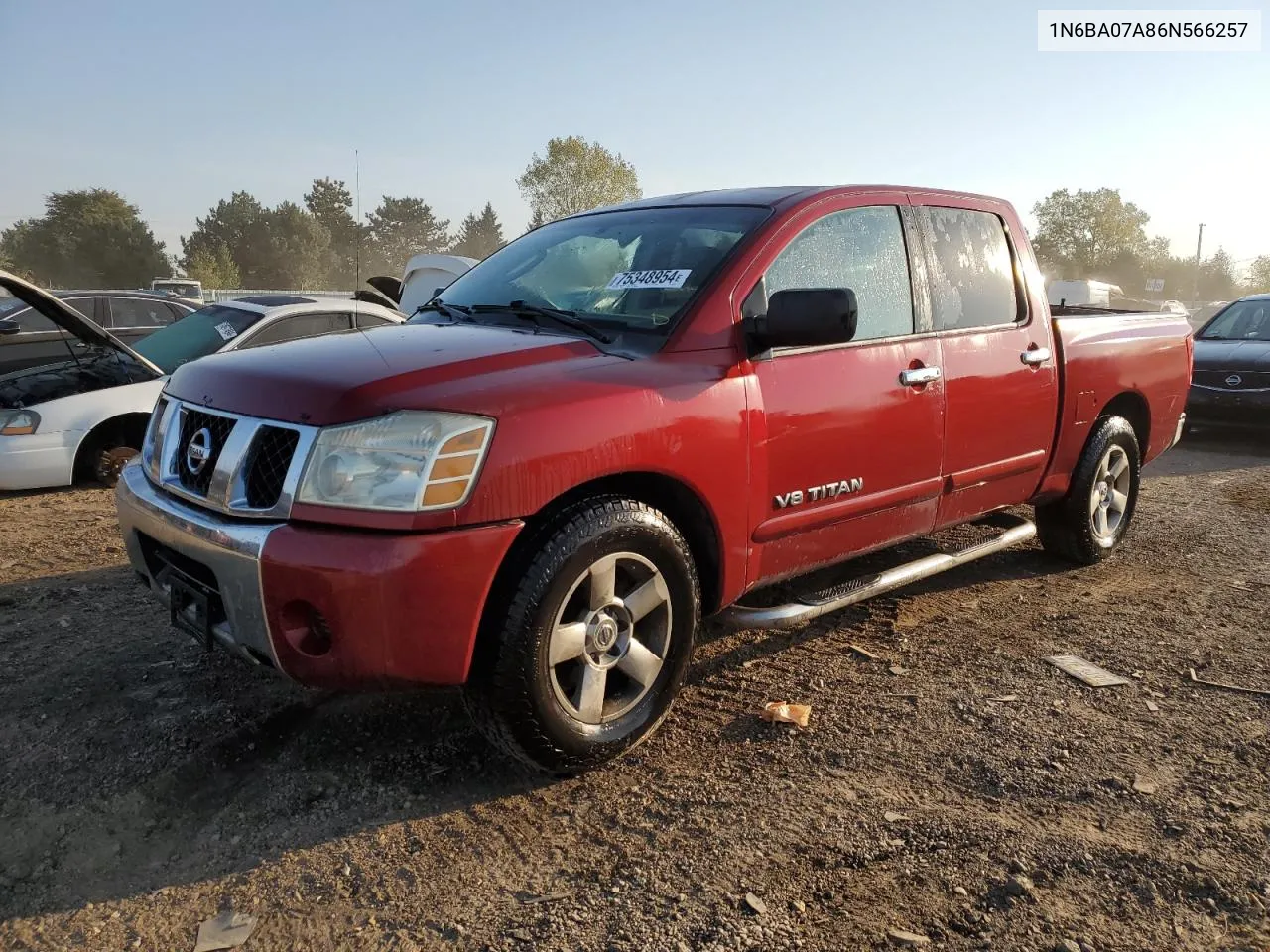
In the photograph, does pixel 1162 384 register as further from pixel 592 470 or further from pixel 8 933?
pixel 8 933

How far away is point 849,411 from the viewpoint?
3342 mm

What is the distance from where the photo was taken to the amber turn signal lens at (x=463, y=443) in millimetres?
2398

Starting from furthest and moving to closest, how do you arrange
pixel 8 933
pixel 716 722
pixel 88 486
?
pixel 88 486 → pixel 716 722 → pixel 8 933

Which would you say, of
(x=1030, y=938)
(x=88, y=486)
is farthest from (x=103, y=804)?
(x=88, y=486)

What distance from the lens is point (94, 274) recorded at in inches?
2618

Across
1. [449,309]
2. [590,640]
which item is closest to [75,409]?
[449,309]

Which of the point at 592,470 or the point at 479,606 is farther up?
the point at 592,470

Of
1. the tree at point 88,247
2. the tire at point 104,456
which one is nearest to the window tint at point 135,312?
the tire at point 104,456

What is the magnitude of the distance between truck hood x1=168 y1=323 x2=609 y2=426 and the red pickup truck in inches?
0.5

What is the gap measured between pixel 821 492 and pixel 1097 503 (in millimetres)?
2522

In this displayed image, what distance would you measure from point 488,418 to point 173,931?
4.60 feet

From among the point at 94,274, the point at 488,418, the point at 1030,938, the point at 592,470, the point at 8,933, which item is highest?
the point at 94,274

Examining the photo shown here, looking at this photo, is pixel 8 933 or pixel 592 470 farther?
pixel 592 470

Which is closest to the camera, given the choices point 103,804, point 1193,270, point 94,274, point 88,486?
point 103,804
